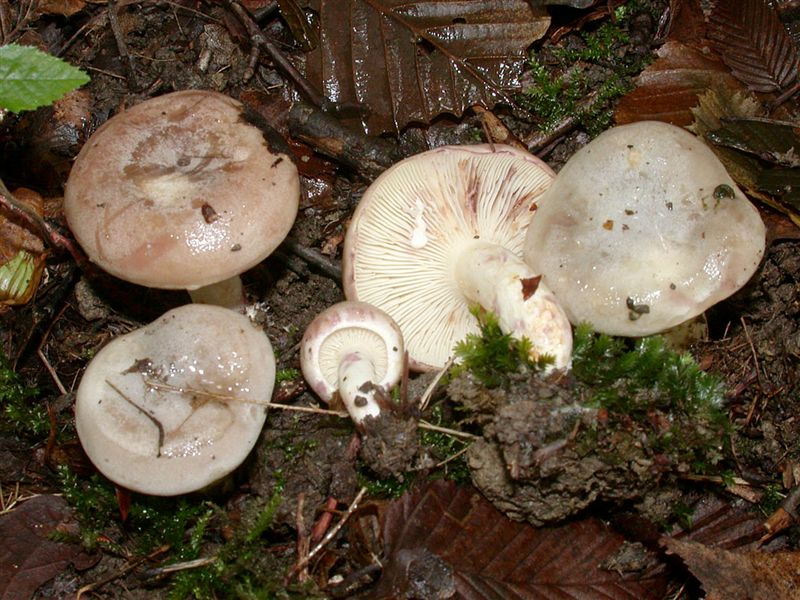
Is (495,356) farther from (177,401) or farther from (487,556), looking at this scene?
(177,401)

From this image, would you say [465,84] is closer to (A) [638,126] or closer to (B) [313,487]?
(A) [638,126]

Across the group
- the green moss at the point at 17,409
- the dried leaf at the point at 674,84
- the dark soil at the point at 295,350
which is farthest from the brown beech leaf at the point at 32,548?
the dried leaf at the point at 674,84

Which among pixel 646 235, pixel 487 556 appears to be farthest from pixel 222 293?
pixel 646 235

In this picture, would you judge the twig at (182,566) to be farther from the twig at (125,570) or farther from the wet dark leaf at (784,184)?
the wet dark leaf at (784,184)

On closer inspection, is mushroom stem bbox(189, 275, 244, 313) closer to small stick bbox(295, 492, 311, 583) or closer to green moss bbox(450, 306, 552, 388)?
small stick bbox(295, 492, 311, 583)

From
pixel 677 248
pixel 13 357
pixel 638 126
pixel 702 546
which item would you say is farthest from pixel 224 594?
pixel 638 126

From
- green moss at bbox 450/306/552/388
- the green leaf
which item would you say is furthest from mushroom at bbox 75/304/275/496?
the green leaf
